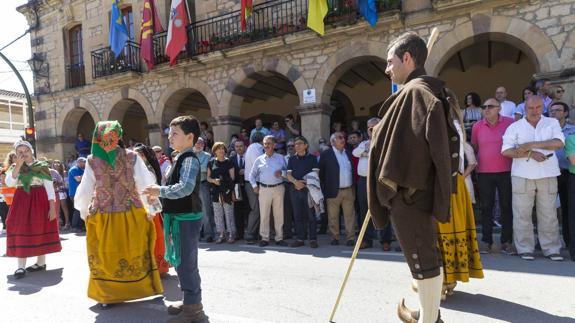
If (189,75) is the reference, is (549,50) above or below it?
below

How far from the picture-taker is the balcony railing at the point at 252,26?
29.7 feet

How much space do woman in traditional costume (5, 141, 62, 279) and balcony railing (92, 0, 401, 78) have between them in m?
6.57

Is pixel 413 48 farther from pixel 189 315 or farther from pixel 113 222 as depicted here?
pixel 113 222

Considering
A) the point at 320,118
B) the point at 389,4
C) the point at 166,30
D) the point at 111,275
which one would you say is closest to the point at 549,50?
the point at 389,4

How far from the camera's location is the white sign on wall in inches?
382

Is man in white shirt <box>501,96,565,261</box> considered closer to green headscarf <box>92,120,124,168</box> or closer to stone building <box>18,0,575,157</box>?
stone building <box>18,0,575,157</box>

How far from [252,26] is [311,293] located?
878cm

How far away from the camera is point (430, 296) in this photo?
2248mm

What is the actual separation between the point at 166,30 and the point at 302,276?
1054cm

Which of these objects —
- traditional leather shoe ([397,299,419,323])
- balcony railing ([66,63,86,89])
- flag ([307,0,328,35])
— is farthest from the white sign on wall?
balcony railing ([66,63,86,89])

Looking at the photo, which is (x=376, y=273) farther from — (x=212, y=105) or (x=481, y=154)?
(x=212, y=105)

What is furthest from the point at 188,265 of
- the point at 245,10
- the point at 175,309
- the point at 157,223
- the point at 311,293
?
the point at 245,10

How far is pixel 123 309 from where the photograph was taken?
143 inches

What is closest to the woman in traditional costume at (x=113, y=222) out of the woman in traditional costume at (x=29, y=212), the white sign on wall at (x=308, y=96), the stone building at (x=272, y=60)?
the woman in traditional costume at (x=29, y=212)
